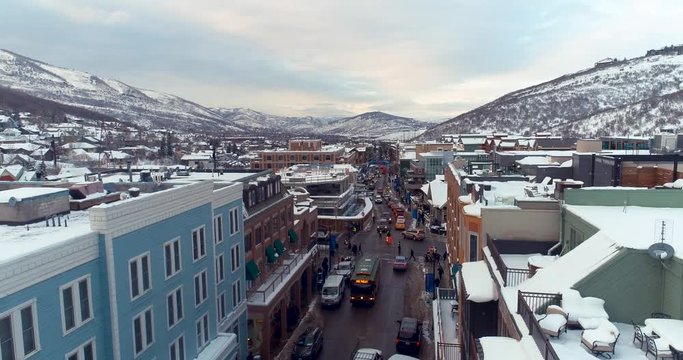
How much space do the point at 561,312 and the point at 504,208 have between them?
341 inches

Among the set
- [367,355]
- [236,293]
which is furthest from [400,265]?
[236,293]

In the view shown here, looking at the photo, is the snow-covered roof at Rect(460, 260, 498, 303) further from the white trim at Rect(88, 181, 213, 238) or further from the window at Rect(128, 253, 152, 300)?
the white trim at Rect(88, 181, 213, 238)

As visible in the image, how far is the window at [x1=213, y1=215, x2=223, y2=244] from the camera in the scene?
22750 millimetres

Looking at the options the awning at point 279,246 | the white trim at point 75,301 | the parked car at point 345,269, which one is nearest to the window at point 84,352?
the white trim at point 75,301

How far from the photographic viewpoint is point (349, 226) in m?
59.3

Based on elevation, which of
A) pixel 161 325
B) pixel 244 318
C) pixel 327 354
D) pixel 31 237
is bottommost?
pixel 327 354

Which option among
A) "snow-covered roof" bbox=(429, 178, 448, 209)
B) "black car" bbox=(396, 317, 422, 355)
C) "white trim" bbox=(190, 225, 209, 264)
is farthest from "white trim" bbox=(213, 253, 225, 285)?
"snow-covered roof" bbox=(429, 178, 448, 209)

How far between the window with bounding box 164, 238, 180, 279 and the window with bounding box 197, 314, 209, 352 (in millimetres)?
3398

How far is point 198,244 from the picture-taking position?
793 inches

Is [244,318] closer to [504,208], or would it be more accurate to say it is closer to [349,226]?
[504,208]

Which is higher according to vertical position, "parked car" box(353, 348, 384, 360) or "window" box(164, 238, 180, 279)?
"window" box(164, 238, 180, 279)

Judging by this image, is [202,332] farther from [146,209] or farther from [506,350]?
[506,350]

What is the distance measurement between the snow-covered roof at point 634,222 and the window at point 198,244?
13.9 meters

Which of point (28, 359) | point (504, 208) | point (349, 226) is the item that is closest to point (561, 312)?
point (504, 208)
